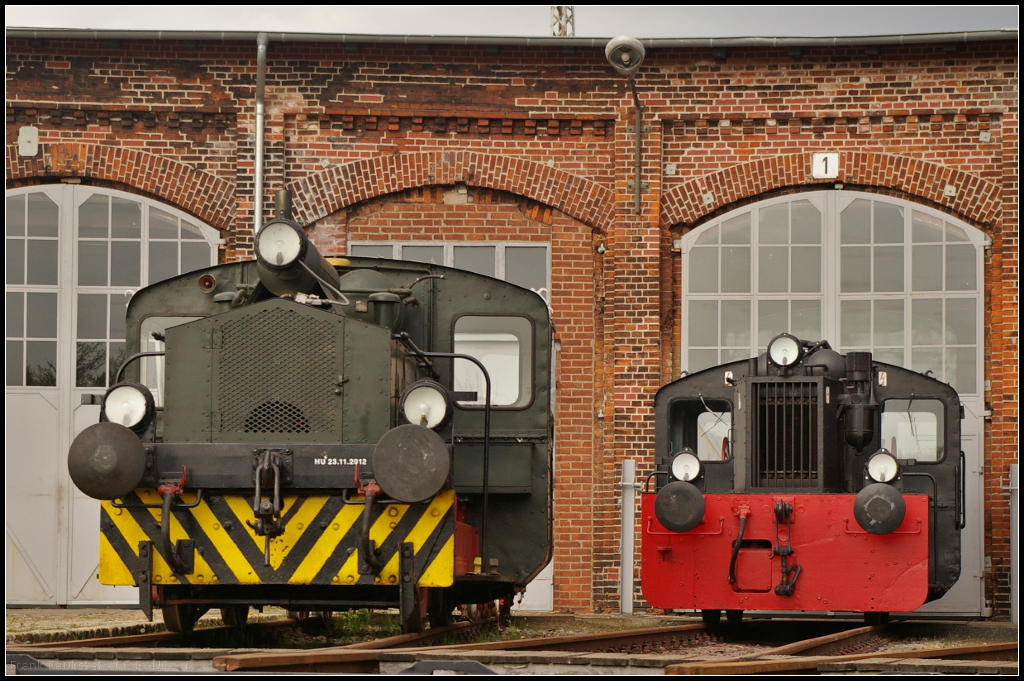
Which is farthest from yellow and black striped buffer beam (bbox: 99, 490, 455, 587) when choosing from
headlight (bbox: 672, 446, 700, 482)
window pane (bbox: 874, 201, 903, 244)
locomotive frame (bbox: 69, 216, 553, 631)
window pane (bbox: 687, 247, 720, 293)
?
window pane (bbox: 874, 201, 903, 244)

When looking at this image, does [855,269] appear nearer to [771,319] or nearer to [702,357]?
[771,319]

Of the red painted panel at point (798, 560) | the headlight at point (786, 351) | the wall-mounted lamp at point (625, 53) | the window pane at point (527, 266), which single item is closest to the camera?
the red painted panel at point (798, 560)

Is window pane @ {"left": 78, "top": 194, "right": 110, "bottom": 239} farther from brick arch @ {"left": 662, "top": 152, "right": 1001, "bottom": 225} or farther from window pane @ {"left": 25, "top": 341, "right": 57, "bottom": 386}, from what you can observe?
brick arch @ {"left": 662, "top": 152, "right": 1001, "bottom": 225}

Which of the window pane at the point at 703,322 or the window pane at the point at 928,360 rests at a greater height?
the window pane at the point at 703,322

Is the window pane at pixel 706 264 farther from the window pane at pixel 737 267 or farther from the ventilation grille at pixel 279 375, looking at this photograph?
the ventilation grille at pixel 279 375

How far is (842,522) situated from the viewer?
32.2 ft

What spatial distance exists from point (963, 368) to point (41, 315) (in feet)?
33.7

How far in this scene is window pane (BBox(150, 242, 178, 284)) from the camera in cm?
1452

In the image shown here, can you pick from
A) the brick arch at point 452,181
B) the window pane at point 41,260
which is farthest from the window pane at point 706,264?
the window pane at point 41,260

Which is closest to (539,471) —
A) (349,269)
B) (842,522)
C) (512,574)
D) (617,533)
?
(512,574)

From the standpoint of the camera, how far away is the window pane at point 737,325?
47.9 feet

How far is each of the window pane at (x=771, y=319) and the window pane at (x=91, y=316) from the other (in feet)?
24.1

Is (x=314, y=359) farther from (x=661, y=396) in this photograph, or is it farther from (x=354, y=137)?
(x=354, y=137)

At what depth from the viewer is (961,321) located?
14352mm
